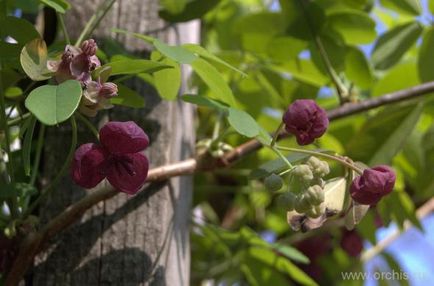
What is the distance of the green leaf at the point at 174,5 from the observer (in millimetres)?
1262

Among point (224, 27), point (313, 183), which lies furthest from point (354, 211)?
point (224, 27)

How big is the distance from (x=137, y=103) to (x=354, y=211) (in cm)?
30

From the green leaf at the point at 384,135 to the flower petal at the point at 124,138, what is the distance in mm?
600

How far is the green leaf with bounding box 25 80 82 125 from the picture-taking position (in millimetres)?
745

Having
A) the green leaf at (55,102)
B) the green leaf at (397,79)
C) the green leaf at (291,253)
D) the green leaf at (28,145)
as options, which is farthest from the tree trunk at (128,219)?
the green leaf at (397,79)

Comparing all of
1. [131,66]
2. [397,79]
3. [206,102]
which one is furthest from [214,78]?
[397,79]

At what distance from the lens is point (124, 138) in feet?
2.90

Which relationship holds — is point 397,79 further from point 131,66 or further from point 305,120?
point 131,66

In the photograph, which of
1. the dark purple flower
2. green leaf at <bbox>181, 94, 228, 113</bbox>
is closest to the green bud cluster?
green leaf at <bbox>181, 94, 228, 113</bbox>

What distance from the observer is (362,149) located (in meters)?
1.46

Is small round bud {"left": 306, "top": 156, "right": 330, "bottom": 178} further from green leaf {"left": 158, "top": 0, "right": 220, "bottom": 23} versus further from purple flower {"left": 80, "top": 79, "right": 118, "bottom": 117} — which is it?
green leaf {"left": 158, "top": 0, "right": 220, "bottom": 23}

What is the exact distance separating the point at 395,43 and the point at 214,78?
0.53 meters

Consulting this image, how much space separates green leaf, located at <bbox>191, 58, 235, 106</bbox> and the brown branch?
5.0 inches

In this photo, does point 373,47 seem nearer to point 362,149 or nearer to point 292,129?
point 362,149
